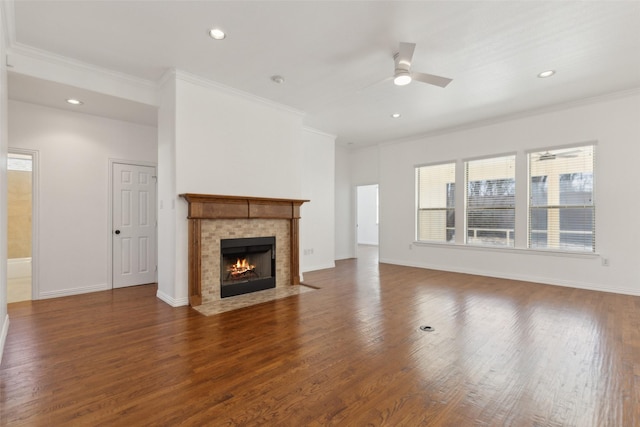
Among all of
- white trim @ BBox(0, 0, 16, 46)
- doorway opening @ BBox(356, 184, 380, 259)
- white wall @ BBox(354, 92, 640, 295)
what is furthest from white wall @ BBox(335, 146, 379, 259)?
white trim @ BBox(0, 0, 16, 46)

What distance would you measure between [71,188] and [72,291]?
157 centimetres

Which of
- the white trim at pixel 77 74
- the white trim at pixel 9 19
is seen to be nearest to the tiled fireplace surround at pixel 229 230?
the white trim at pixel 77 74

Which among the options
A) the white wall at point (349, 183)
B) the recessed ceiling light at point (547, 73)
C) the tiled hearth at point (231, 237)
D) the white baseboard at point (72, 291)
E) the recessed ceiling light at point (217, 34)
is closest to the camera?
the recessed ceiling light at point (217, 34)

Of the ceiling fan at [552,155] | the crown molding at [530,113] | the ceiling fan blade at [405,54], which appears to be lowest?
the ceiling fan at [552,155]

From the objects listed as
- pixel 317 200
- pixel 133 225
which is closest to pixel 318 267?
pixel 317 200

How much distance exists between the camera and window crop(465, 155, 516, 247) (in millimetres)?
5848

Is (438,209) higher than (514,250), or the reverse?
(438,209)

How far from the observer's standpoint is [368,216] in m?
12.5

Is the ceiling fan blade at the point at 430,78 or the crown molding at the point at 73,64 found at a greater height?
the crown molding at the point at 73,64

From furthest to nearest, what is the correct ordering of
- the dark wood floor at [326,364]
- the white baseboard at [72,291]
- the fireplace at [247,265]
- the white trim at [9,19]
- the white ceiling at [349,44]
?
the fireplace at [247,265] < the white baseboard at [72,291] < the white ceiling at [349,44] < the white trim at [9,19] < the dark wood floor at [326,364]

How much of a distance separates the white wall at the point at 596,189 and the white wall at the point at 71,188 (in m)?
6.17

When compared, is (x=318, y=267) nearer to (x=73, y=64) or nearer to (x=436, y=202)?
(x=436, y=202)

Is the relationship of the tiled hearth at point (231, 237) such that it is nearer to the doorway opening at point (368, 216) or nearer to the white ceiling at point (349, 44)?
the white ceiling at point (349, 44)

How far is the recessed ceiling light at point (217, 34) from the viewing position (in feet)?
10.2
